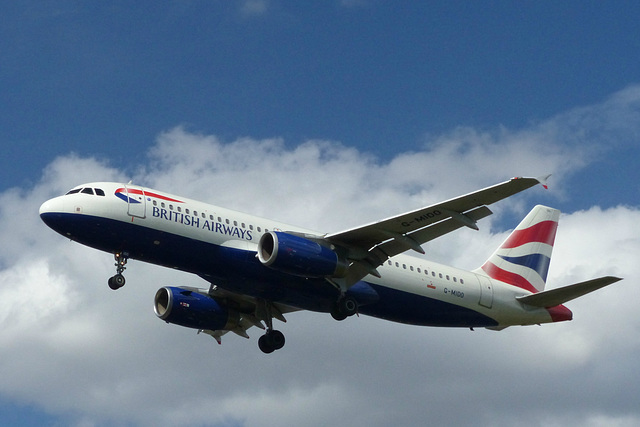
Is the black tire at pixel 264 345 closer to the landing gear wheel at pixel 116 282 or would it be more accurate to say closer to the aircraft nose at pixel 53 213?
the landing gear wheel at pixel 116 282

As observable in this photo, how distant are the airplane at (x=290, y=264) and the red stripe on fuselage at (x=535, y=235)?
2.96 metres

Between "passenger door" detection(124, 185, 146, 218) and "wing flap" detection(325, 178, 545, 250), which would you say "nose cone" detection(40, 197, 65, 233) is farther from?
"wing flap" detection(325, 178, 545, 250)

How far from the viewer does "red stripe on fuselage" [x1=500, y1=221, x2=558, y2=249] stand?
47906mm

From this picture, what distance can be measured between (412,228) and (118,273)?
37.1 ft

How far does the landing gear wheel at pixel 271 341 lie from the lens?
1705 inches

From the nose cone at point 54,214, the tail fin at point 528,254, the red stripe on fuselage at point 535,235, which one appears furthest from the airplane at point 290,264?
the red stripe on fuselage at point 535,235

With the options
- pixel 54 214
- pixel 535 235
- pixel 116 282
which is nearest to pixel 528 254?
pixel 535 235

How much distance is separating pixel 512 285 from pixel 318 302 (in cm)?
1053

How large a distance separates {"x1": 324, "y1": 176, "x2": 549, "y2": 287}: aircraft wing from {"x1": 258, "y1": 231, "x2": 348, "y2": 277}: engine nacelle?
119 centimetres

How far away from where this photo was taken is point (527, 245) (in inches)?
1891

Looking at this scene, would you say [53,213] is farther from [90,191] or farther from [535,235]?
[535,235]

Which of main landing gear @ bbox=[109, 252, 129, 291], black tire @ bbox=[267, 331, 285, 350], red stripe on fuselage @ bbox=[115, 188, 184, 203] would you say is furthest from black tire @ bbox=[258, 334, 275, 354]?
red stripe on fuselage @ bbox=[115, 188, 184, 203]

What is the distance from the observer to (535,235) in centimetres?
4859

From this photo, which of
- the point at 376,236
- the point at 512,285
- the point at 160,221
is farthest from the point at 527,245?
the point at 160,221
